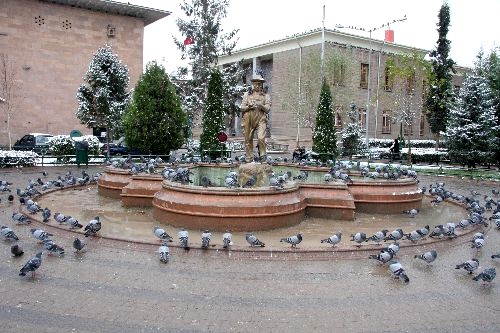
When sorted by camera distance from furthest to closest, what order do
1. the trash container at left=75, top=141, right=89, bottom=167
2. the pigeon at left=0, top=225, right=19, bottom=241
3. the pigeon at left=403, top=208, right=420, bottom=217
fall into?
the trash container at left=75, top=141, right=89, bottom=167
the pigeon at left=403, top=208, right=420, bottom=217
the pigeon at left=0, top=225, right=19, bottom=241

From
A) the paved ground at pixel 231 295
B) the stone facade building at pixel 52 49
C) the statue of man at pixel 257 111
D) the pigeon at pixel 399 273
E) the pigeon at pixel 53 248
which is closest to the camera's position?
the paved ground at pixel 231 295

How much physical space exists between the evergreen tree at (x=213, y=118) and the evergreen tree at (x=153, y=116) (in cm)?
158

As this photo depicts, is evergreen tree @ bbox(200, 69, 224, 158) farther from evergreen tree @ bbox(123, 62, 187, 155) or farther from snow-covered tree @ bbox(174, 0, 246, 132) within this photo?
snow-covered tree @ bbox(174, 0, 246, 132)

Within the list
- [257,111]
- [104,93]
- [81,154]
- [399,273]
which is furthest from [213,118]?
[399,273]

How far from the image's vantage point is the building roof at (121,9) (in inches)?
1475

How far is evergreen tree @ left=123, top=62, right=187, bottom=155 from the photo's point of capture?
2395cm

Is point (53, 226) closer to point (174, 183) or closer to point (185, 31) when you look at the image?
point (174, 183)

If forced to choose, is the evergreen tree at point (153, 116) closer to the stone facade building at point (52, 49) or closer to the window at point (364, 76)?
the stone facade building at point (52, 49)

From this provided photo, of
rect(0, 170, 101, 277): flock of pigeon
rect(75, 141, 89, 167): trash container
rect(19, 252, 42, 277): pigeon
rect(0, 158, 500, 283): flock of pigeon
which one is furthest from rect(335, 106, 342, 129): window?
rect(19, 252, 42, 277): pigeon

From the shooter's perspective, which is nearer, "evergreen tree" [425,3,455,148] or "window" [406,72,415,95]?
"window" [406,72,415,95]

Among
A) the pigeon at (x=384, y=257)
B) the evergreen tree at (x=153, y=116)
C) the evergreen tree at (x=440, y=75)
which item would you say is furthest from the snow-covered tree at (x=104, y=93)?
the pigeon at (x=384, y=257)

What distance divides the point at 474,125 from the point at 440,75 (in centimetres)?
1058

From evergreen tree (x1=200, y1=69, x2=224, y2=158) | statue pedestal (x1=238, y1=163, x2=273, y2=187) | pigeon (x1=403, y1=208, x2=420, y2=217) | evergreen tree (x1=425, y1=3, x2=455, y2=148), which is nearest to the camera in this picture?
pigeon (x1=403, y1=208, x2=420, y2=217)

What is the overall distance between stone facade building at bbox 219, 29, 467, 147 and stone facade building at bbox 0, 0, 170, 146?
13189 millimetres
